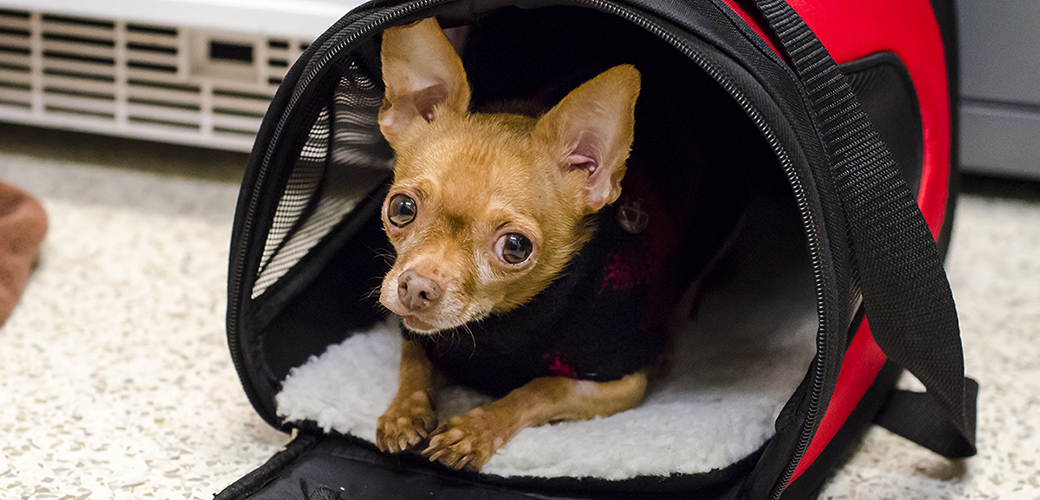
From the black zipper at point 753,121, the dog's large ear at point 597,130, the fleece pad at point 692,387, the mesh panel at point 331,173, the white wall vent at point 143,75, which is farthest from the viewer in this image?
the white wall vent at point 143,75

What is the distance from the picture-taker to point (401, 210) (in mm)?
1186

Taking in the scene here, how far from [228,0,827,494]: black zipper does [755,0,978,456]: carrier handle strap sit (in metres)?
0.07

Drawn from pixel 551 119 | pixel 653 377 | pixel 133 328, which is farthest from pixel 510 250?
pixel 133 328

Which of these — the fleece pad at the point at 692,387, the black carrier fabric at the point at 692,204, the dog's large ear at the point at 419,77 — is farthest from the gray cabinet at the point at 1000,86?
the dog's large ear at the point at 419,77

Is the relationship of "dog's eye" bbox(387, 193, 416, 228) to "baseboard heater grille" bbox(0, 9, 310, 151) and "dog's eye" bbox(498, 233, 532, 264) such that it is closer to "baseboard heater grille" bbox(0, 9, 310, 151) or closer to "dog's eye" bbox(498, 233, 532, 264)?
"dog's eye" bbox(498, 233, 532, 264)

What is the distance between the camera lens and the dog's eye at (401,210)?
3.87 ft

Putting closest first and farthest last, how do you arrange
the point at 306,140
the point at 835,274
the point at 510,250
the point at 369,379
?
the point at 835,274
the point at 510,250
the point at 306,140
the point at 369,379

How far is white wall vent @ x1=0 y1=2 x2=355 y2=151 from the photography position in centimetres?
243

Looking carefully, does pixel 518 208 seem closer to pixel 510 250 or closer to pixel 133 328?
pixel 510 250

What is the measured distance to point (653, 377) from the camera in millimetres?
1512

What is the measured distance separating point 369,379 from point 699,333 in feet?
2.13

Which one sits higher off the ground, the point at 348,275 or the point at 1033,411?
the point at 348,275

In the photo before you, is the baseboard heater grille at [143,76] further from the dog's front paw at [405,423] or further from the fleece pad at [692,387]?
the dog's front paw at [405,423]

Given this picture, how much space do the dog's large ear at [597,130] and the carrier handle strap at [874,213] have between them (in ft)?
0.70
